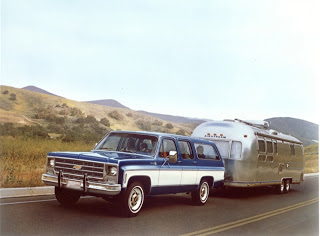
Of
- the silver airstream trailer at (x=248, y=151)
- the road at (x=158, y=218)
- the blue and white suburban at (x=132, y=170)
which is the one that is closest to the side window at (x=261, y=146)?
the silver airstream trailer at (x=248, y=151)

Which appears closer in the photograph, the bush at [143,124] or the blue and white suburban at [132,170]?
the blue and white suburban at [132,170]

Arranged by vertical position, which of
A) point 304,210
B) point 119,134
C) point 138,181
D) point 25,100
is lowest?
point 304,210

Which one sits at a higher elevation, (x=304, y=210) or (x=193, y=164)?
(x=193, y=164)

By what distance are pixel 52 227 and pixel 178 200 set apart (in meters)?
6.47

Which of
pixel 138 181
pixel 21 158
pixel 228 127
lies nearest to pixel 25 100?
pixel 21 158

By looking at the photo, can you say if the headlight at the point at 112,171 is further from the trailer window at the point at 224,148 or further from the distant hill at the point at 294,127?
the distant hill at the point at 294,127

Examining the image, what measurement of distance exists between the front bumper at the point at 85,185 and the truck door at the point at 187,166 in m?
2.97

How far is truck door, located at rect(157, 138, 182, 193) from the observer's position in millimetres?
11445

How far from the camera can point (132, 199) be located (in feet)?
34.4

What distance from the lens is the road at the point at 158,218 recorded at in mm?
8938

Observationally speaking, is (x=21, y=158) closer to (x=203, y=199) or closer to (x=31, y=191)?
(x=31, y=191)

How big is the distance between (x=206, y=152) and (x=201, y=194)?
4.20 ft

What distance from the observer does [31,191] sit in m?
13.0

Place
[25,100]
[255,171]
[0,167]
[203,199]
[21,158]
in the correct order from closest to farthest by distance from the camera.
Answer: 1. [203,199]
2. [255,171]
3. [0,167]
4. [21,158]
5. [25,100]
